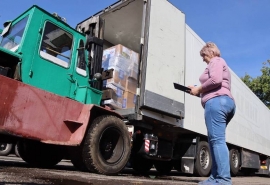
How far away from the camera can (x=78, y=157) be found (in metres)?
4.38

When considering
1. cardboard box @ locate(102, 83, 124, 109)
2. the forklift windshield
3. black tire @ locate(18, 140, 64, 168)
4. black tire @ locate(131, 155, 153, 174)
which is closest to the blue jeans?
cardboard box @ locate(102, 83, 124, 109)

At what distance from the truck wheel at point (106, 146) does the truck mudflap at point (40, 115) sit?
0.77 feet

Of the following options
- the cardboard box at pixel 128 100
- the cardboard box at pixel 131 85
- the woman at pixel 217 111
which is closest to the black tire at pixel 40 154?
the cardboard box at pixel 128 100

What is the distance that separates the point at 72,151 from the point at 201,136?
383cm

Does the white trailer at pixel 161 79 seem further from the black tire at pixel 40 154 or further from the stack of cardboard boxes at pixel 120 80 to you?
the black tire at pixel 40 154

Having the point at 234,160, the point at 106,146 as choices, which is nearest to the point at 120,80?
the point at 106,146

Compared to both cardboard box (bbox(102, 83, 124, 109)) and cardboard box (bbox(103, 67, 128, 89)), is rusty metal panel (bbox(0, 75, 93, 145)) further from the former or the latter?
cardboard box (bbox(103, 67, 128, 89))

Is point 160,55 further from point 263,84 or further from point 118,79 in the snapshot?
point 263,84

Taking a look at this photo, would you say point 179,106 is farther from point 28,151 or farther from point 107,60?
point 28,151

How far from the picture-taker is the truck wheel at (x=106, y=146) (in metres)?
4.24

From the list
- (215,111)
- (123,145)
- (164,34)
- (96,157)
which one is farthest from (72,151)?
(164,34)

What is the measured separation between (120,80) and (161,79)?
0.82 m

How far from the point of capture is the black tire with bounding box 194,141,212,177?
6680 millimetres

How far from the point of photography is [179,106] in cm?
573
